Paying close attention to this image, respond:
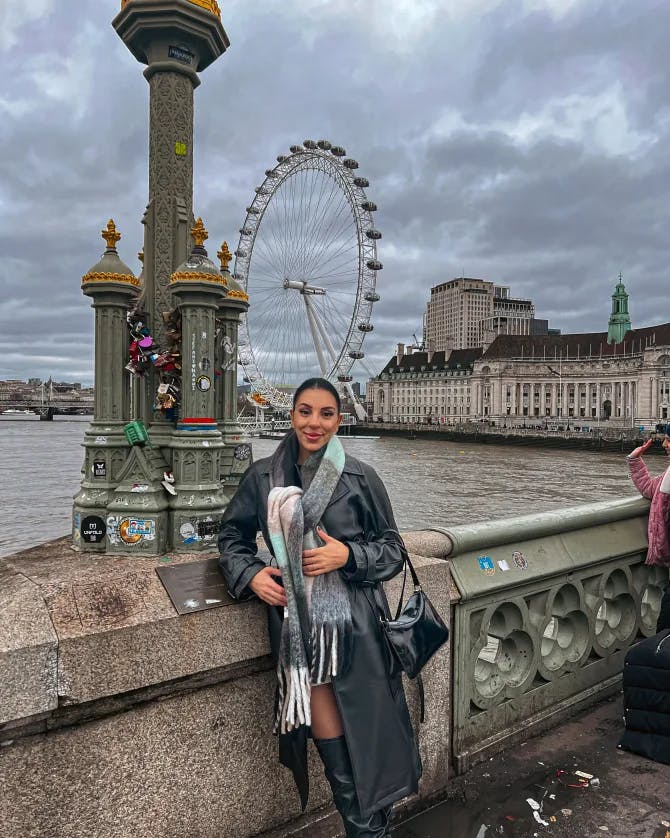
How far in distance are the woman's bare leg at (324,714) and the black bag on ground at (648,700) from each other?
6.35 ft

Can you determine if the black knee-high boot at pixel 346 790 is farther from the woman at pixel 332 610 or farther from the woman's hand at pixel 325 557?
the woman's hand at pixel 325 557

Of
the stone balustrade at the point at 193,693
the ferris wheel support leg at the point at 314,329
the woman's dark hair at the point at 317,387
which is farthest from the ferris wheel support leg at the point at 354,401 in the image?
the woman's dark hair at the point at 317,387

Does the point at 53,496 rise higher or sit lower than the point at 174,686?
lower

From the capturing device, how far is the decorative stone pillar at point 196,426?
6.18 metres

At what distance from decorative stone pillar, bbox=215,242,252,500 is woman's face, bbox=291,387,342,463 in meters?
5.49

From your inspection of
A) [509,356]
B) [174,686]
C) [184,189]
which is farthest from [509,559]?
[509,356]

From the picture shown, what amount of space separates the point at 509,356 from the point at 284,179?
94165 mm

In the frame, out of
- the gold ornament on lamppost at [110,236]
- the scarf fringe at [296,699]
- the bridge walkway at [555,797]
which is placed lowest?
the bridge walkway at [555,797]

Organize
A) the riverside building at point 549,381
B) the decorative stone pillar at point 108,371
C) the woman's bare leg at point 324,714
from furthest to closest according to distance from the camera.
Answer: the riverside building at point 549,381
the decorative stone pillar at point 108,371
the woman's bare leg at point 324,714

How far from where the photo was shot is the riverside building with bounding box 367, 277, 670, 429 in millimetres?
115250

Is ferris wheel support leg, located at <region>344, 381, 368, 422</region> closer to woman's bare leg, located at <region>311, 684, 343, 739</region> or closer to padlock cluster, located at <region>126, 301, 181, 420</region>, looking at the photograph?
padlock cluster, located at <region>126, 301, 181, 420</region>

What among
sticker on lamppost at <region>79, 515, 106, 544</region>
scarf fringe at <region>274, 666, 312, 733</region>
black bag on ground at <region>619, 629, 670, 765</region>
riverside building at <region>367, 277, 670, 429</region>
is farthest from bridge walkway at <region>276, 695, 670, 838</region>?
riverside building at <region>367, 277, 670, 429</region>

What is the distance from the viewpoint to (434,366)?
490ft

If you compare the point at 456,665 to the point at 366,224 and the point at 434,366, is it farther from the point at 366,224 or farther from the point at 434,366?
the point at 434,366
